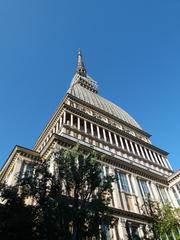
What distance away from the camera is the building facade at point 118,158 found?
2161 centimetres

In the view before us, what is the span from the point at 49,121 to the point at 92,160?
18683mm

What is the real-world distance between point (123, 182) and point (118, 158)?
2.86 m

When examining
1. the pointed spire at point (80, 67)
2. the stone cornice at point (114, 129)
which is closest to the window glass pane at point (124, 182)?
the stone cornice at point (114, 129)

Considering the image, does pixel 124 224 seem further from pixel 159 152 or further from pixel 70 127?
pixel 159 152

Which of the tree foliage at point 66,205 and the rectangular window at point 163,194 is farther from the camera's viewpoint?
the rectangular window at point 163,194

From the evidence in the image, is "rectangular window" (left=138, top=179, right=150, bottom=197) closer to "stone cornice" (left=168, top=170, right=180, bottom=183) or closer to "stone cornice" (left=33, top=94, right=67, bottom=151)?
"stone cornice" (left=168, top=170, right=180, bottom=183)

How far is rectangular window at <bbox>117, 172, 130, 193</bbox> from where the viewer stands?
2408 cm

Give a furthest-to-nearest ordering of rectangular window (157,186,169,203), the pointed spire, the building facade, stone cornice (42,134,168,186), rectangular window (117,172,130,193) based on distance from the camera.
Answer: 1. the pointed spire
2. rectangular window (157,186,169,203)
3. rectangular window (117,172,130,193)
4. stone cornice (42,134,168,186)
5. the building facade

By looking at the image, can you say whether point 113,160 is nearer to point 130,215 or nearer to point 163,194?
point 130,215

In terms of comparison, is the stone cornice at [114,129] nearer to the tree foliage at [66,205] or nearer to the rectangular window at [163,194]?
the rectangular window at [163,194]

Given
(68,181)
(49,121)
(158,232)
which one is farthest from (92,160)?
(49,121)

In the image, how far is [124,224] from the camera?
Result: 790 inches

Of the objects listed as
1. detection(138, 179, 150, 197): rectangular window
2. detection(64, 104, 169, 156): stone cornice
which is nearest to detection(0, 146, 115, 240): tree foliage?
detection(138, 179, 150, 197): rectangular window

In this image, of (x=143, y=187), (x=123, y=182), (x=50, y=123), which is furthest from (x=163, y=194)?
(x=50, y=123)
